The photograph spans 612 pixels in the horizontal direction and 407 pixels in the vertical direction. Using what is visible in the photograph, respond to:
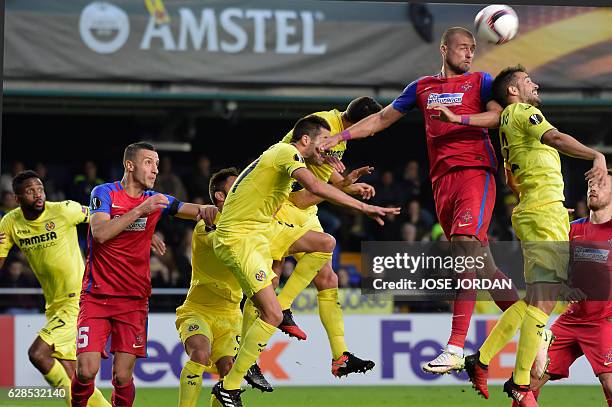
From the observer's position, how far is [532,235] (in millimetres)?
8789

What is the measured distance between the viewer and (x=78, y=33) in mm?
15641

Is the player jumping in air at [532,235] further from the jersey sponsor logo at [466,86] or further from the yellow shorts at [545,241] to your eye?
the jersey sponsor logo at [466,86]

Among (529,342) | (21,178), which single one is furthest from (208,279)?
(529,342)

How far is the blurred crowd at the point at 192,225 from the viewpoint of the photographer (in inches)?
587

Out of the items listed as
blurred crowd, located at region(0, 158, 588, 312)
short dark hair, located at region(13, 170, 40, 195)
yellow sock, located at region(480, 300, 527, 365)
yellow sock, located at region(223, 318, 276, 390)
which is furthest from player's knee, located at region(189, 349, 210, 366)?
blurred crowd, located at region(0, 158, 588, 312)

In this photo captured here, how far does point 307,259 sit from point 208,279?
33.6 inches

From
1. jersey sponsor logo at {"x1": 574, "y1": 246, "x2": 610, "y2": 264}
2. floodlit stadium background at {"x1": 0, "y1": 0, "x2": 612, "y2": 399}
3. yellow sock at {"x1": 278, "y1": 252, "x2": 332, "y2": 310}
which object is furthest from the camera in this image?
floodlit stadium background at {"x1": 0, "y1": 0, "x2": 612, "y2": 399}

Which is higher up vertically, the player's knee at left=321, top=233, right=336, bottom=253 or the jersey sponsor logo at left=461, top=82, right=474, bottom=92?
the jersey sponsor logo at left=461, top=82, right=474, bottom=92

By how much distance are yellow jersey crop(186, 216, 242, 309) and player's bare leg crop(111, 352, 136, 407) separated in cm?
86

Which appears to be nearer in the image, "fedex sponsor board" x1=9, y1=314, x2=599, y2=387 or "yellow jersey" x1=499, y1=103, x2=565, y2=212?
"yellow jersey" x1=499, y1=103, x2=565, y2=212

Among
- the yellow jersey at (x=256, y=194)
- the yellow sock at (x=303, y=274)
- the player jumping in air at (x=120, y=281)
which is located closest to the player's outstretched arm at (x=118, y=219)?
the player jumping in air at (x=120, y=281)

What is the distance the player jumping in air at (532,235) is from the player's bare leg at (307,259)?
1.59 metres

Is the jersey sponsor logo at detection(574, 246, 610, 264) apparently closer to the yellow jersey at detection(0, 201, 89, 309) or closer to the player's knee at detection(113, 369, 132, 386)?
the player's knee at detection(113, 369, 132, 386)

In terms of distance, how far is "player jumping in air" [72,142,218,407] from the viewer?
Result: 29.8ft
